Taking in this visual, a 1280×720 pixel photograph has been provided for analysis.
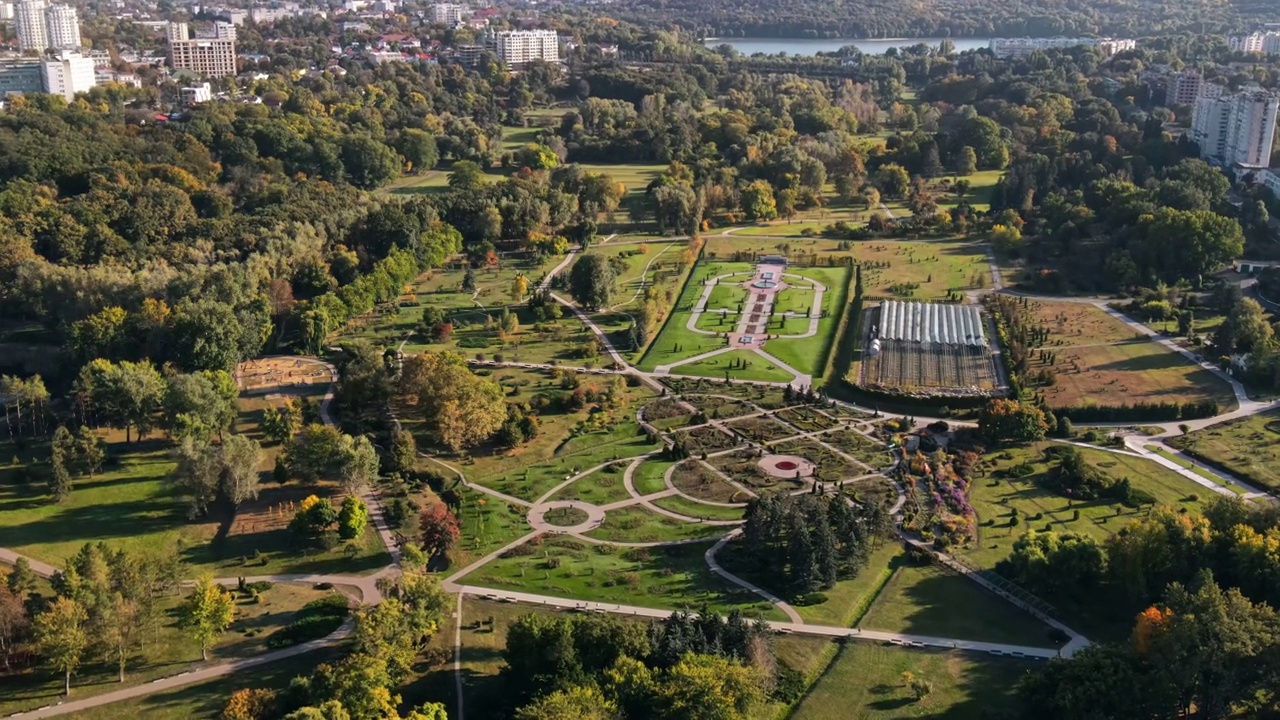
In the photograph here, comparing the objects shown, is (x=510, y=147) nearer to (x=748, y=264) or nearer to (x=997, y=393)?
(x=748, y=264)

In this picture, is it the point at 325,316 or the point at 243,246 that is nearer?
the point at 325,316

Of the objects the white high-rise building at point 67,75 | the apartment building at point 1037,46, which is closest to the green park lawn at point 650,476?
the white high-rise building at point 67,75

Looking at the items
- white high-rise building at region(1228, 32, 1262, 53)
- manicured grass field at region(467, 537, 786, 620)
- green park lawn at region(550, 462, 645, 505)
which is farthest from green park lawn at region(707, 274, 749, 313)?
white high-rise building at region(1228, 32, 1262, 53)

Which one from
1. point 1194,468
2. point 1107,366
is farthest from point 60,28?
point 1194,468

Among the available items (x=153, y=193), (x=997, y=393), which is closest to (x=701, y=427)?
(x=997, y=393)

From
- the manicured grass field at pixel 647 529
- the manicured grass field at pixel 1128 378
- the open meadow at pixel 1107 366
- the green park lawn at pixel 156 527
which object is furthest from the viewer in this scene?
the open meadow at pixel 1107 366

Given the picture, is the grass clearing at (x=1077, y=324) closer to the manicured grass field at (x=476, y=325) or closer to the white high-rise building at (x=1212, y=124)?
the manicured grass field at (x=476, y=325)

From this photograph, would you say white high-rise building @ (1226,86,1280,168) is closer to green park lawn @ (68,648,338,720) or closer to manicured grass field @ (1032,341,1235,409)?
manicured grass field @ (1032,341,1235,409)
